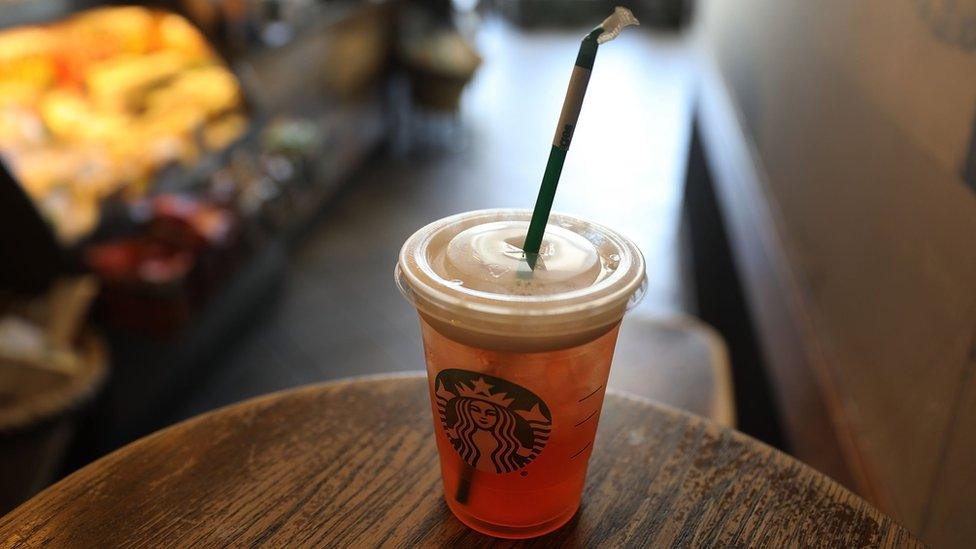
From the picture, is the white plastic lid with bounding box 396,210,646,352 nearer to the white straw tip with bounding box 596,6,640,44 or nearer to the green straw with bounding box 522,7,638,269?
the green straw with bounding box 522,7,638,269

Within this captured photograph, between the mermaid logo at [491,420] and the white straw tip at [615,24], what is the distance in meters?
0.33

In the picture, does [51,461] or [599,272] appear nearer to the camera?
[599,272]

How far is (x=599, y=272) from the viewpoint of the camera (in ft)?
2.49

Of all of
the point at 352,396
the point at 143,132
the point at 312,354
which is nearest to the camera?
the point at 352,396

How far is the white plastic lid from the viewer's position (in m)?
0.69

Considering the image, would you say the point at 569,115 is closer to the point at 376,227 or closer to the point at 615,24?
the point at 615,24

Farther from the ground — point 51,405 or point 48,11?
point 48,11

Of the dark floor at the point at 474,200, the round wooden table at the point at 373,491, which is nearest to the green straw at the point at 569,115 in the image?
the round wooden table at the point at 373,491

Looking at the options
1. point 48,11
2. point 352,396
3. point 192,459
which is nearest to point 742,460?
point 352,396

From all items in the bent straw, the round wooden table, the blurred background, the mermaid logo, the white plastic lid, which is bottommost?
the blurred background

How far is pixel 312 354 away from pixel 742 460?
2288 millimetres

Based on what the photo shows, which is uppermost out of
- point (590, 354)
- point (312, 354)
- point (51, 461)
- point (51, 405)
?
point (590, 354)

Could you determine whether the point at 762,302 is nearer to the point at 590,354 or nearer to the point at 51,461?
the point at 590,354

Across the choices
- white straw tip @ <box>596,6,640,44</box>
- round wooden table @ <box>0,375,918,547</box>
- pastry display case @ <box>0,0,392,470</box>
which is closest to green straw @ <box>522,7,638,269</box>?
white straw tip @ <box>596,6,640,44</box>
